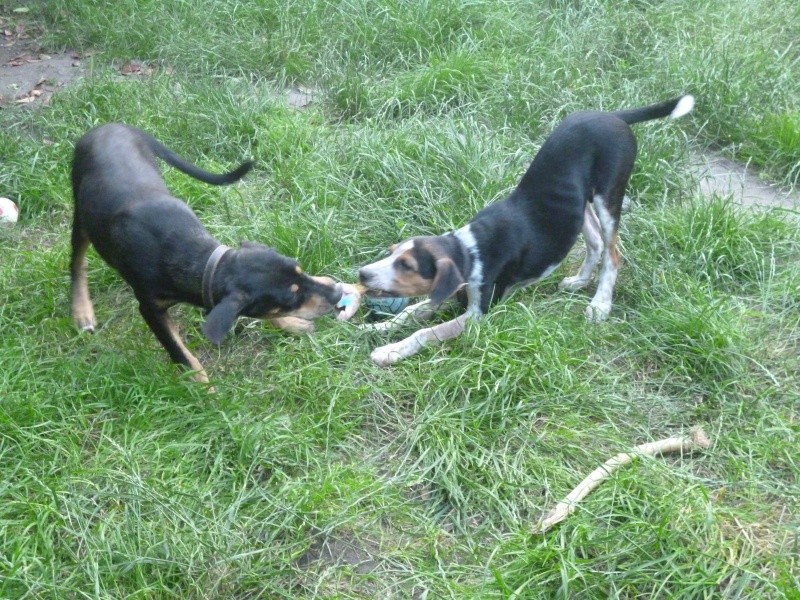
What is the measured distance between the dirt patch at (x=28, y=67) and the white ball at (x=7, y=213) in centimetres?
170

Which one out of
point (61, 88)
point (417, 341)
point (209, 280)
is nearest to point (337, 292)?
point (417, 341)

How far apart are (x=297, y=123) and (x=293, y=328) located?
8.08 ft

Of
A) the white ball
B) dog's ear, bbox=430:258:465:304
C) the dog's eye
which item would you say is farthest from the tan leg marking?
dog's ear, bbox=430:258:465:304

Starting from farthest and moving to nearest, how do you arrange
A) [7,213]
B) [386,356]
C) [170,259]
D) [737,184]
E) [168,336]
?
[737,184] → [7,213] → [386,356] → [168,336] → [170,259]

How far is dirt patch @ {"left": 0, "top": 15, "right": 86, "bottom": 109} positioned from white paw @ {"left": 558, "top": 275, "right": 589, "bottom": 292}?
4.85 meters

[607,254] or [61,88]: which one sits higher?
[607,254]

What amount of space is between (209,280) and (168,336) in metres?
0.54

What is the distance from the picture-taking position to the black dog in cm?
442

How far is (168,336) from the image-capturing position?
4.73 m

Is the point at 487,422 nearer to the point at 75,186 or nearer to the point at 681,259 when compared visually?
the point at 681,259

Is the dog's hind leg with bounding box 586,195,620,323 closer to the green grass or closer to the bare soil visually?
the green grass

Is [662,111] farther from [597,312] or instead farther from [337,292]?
[337,292]

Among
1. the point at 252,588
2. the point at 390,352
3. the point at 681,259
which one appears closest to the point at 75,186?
the point at 390,352

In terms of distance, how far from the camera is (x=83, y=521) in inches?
149
